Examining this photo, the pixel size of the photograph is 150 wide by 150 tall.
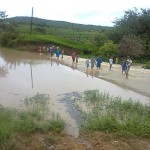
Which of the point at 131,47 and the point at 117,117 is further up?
the point at 131,47

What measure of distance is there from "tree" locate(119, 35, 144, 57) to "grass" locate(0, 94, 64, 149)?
2585 centimetres

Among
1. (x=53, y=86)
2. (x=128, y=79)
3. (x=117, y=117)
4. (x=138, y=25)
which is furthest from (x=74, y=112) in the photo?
(x=138, y=25)

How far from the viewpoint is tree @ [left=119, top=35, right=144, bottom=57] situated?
39094 millimetres

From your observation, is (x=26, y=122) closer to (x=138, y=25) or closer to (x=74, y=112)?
(x=74, y=112)

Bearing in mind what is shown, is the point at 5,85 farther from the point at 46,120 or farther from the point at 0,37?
the point at 0,37

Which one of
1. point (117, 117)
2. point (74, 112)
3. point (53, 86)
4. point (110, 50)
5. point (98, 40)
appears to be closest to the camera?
point (117, 117)

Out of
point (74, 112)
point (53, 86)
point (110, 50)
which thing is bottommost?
point (74, 112)

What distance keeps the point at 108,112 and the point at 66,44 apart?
119ft

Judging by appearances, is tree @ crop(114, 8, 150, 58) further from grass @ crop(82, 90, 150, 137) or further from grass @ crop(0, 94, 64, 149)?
grass @ crop(0, 94, 64, 149)

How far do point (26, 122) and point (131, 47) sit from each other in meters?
29.0

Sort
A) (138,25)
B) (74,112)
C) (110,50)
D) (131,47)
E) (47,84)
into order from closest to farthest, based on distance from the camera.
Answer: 1. (74,112)
2. (47,84)
3. (131,47)
4. (110,50)
5. (138,25)

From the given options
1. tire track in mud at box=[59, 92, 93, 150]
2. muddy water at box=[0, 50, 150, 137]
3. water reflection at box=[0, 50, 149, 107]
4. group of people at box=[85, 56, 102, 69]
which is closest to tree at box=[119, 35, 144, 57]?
group of people at box=[85, 56, 102, 69]

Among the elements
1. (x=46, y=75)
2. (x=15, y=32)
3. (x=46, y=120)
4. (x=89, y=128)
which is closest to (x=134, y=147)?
(x=89, y=128)

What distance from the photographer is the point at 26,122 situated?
1184 centimetres
